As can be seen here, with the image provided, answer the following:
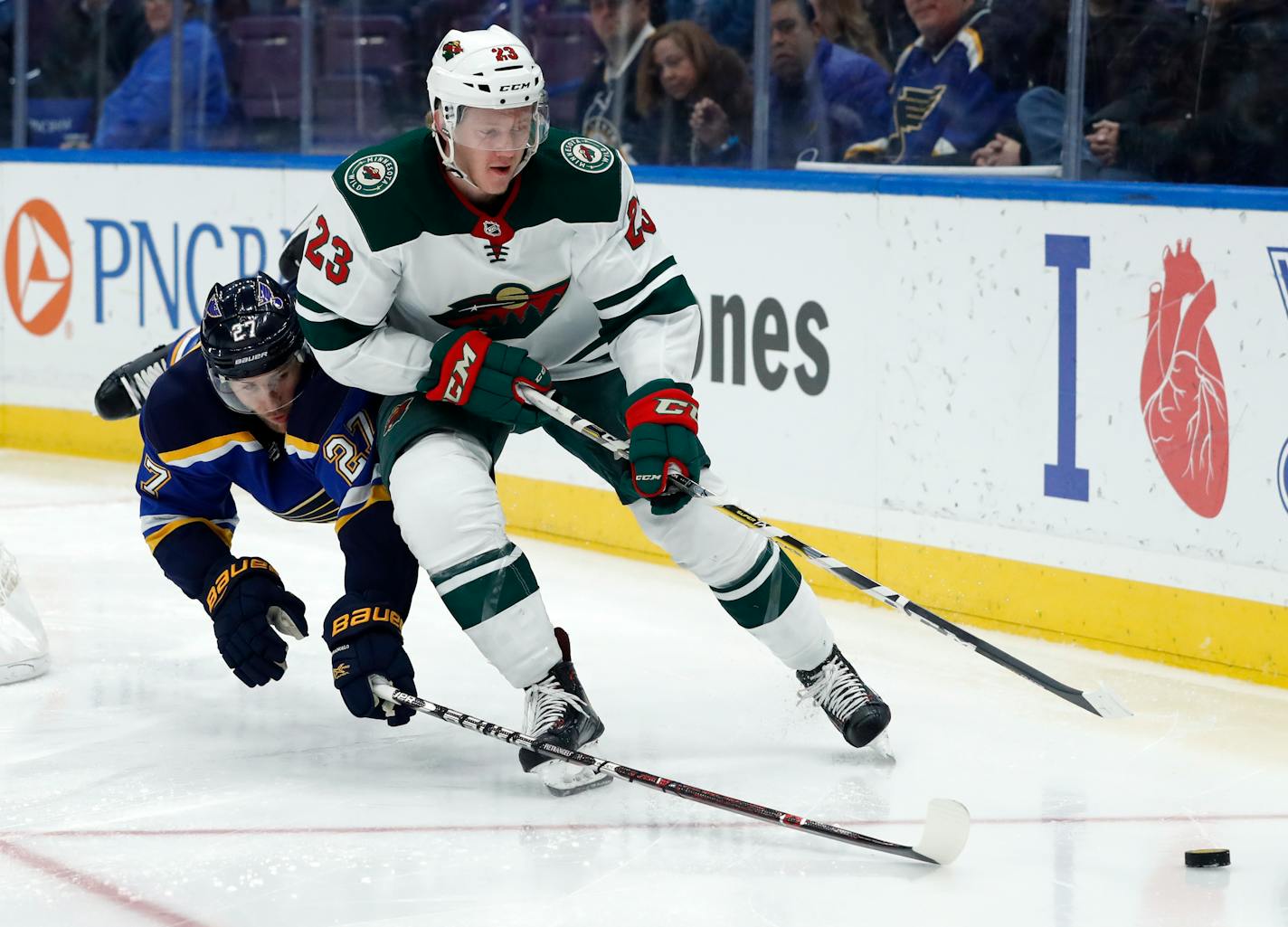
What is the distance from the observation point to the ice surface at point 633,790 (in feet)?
8.25

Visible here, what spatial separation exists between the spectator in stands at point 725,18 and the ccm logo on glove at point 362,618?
2.30 m

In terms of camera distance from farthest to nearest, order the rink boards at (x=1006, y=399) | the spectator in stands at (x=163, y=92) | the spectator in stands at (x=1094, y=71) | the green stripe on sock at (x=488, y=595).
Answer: the spectator in stands at (x=163, y=92)
the spectator in stands at (x=1094, y=71)
the rink boards at (x=1006, y=399)
the green stripe on sock at (x=488, y=595)

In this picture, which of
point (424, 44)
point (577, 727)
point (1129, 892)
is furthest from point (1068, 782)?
point (424, 44)

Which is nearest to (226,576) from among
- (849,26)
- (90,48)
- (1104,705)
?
(1104,705)

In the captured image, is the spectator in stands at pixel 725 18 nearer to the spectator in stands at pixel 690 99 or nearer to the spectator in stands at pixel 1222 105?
the spectator in stands at pixel 690 99

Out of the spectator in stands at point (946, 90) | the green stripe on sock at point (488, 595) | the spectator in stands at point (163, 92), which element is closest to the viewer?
the green stripe on sock at point (488, 595)

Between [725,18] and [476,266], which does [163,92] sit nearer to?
[725,18]

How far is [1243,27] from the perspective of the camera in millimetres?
3746

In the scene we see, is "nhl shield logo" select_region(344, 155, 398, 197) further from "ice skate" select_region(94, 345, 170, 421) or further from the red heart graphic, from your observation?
the red heart graphic

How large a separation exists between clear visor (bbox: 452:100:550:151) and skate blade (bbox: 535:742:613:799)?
0.97m

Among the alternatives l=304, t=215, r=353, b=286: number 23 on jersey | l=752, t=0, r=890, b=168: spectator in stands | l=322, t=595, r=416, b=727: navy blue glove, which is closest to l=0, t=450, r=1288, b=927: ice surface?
l=322, t=595, r=416, b=727: navy blue glove

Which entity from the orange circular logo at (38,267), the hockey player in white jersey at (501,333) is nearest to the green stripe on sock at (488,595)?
the hockey player in white jersey at (501,333)

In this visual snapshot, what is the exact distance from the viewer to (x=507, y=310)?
3117 millimetres

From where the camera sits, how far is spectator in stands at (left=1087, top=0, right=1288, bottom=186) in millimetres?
3701
